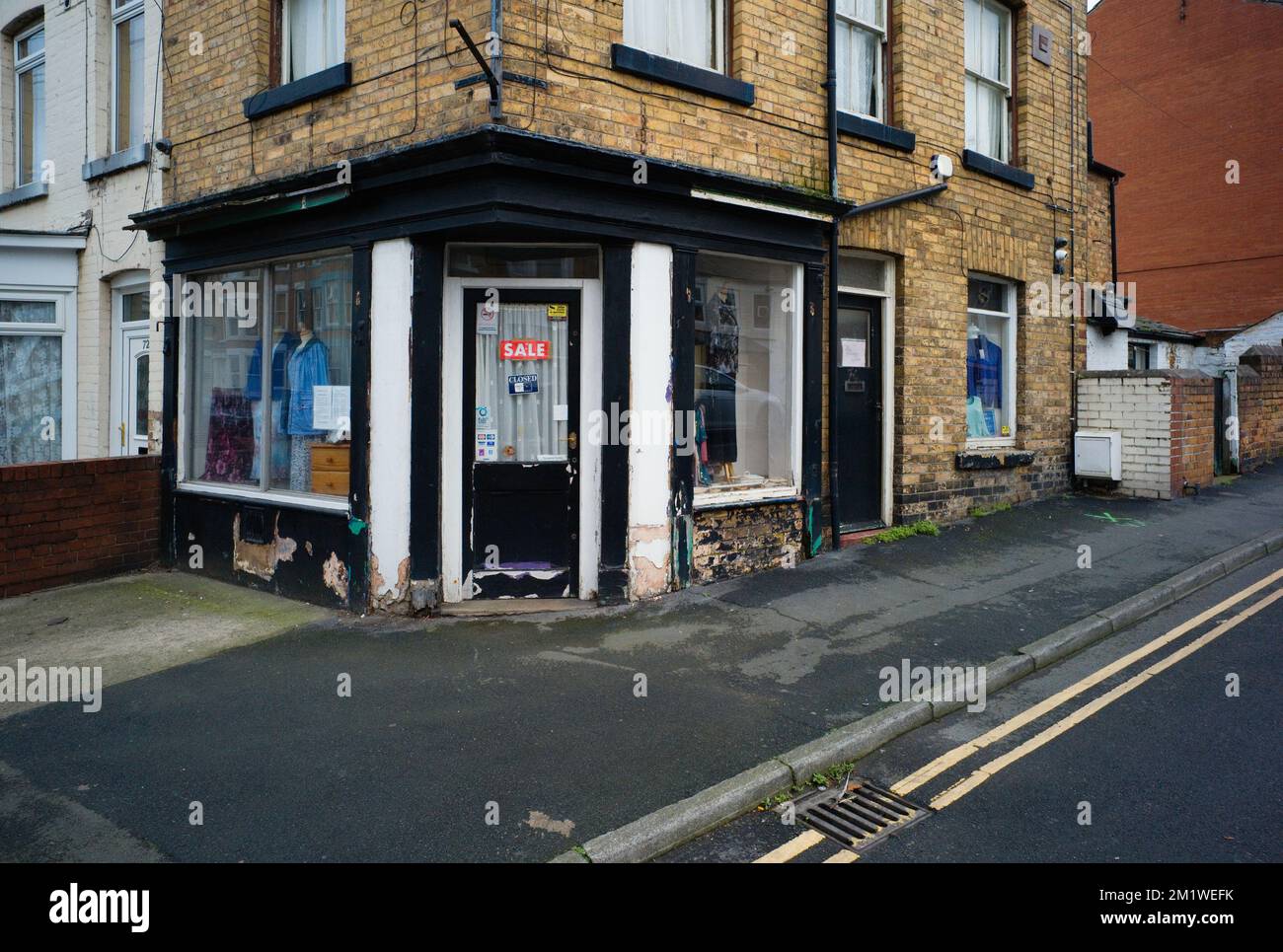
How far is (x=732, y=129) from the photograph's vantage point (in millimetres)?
8047

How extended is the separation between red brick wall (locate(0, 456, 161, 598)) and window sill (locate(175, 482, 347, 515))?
0.44 metres

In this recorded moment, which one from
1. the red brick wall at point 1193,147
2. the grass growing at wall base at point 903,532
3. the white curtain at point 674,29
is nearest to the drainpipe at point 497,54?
the white curtain at point 674,29

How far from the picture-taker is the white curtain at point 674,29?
7617 millimetres

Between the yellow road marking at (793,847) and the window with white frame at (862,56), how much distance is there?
770 centimetres

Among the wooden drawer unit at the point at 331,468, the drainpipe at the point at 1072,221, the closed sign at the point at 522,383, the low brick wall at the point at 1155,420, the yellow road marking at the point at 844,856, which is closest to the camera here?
the yellow road marking at the point at 844,856

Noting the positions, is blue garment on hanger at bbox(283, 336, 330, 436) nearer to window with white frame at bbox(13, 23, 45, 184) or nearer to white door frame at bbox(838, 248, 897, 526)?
white door frame at bbox(838, 248, 897, 526)

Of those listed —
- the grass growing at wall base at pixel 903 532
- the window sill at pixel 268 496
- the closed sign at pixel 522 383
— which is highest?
the closed sign at pixel 522 383

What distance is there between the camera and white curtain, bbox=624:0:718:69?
7.62m

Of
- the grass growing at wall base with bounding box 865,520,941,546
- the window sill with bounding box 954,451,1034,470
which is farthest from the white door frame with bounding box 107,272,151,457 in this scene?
the window sill with bounding box 954,451,1034,470

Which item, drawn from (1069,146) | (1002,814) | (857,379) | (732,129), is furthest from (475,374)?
(1069,146)

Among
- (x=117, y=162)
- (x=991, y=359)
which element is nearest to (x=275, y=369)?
(x=117, y=162)

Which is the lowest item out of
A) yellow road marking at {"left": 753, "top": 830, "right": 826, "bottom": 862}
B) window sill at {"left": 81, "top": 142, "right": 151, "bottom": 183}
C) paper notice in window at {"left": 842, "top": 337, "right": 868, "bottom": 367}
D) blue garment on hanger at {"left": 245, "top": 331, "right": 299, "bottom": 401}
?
yellow road marking at {"left": 753, "top": 830, "right": 826, "bottom": 862}

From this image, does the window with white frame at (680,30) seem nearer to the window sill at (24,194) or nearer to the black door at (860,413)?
the black door at (860,413)
